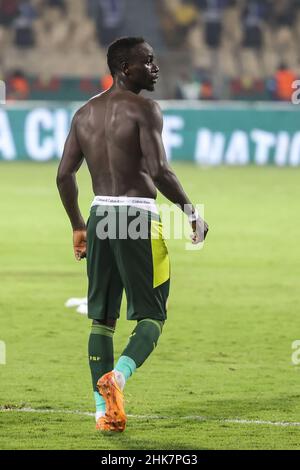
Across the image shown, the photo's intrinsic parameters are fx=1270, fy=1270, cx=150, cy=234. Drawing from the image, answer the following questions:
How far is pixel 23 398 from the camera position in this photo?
793 centimetres

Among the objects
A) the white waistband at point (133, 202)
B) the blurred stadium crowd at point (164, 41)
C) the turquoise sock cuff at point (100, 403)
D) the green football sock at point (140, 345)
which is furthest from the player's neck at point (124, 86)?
the blurred stadium crowd at point (164, 41)

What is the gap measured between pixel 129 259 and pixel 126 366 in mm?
589

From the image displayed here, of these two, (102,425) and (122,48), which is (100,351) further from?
(122,48)

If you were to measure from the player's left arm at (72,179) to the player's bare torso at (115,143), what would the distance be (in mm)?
57

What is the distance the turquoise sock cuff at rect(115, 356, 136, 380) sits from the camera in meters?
6.94

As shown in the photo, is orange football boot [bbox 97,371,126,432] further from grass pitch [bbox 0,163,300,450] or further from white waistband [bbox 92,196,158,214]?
white waistband [bbox 92,196,158,214]

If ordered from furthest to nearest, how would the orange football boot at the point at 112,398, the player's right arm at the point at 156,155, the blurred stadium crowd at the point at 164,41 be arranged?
the blurred stadium crowd at the point at 164,41
the player's right arm at the point at 156,155
the orange football boot at the point at 112,398

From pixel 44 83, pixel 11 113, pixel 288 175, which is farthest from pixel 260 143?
pixel 44 83

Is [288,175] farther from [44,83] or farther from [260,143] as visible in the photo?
[44,83]

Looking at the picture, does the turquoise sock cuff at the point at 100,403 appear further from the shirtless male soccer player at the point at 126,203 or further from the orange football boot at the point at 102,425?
the orange football boot at the point at 102,425

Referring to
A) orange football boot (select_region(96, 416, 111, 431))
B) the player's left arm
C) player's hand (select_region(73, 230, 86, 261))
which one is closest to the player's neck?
the player's left arm

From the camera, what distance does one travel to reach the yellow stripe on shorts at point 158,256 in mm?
7059

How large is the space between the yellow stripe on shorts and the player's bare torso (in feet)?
0.64

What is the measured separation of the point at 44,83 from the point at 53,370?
26.9 m
